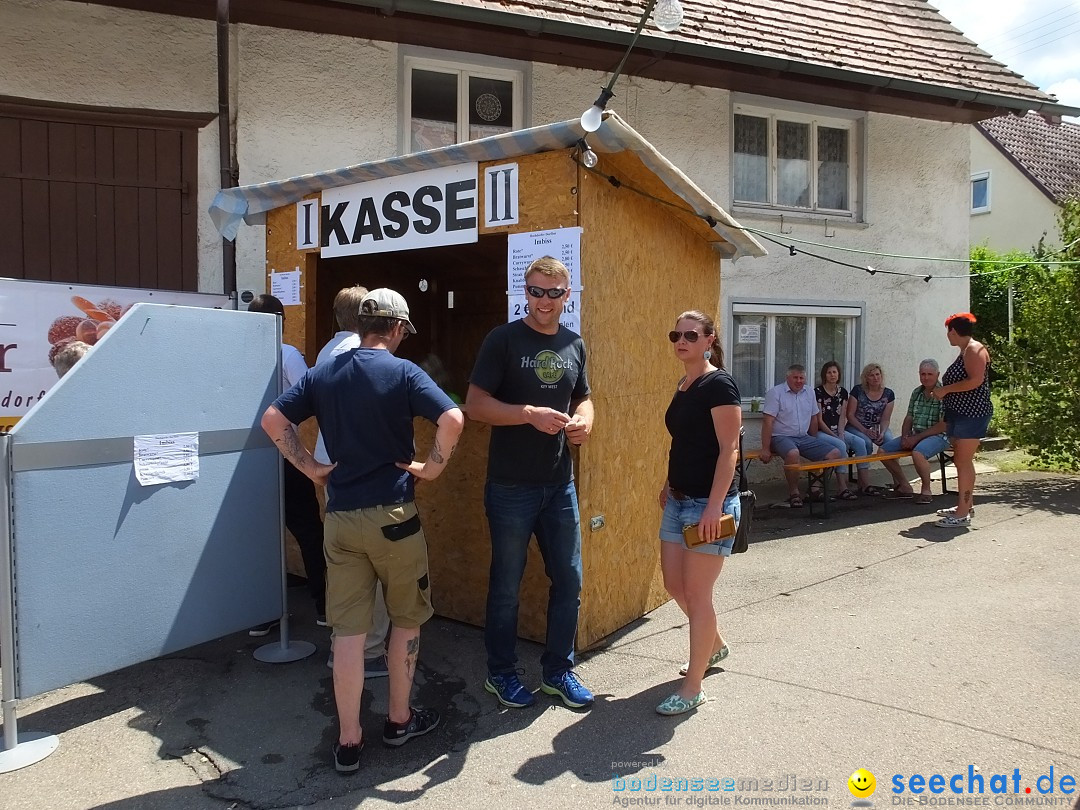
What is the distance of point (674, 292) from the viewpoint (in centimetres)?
503

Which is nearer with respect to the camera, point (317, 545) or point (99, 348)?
point (99, 348)

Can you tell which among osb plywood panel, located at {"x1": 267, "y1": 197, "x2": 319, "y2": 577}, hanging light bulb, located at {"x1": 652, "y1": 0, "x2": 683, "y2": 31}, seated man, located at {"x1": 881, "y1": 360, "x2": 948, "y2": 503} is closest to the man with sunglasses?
hanging light bulb, located at {"x1": 652, "y1": 0, "x2": 683, "y2": 31}

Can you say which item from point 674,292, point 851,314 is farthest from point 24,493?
point 851,314

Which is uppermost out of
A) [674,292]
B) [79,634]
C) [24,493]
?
[674,292]

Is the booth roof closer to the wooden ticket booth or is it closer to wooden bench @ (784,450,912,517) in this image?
the wooden ticket booth

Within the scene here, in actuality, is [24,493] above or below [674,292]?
below

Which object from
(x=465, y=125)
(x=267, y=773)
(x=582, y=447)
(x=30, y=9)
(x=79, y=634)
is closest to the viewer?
(x=267, y=773)

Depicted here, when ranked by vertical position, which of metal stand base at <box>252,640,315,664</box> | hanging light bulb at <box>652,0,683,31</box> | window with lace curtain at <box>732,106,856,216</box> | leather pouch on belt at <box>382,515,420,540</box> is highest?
window with lace curtain at <box>732,106,856,216</box>

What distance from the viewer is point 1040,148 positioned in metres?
24.0

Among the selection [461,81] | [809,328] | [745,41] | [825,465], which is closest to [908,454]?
[825,465]

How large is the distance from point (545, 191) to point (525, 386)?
1203 millimetres

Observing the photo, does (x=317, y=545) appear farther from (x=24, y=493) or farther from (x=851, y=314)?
(x=851, y=314)

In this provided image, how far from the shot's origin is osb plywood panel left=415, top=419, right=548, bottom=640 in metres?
4.45

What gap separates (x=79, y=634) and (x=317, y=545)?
1.47 metres
